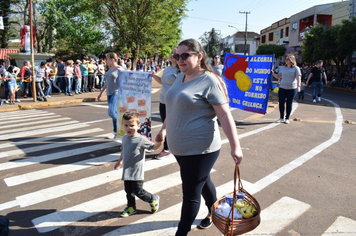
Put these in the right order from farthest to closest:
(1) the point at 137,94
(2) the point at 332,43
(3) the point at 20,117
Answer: (2) the point at 332,43 → (3) the point at 20,117 → (1) the point at 137,94

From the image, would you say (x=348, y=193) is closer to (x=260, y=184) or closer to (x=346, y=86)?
(x=260, y=184)

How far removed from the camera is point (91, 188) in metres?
4.40

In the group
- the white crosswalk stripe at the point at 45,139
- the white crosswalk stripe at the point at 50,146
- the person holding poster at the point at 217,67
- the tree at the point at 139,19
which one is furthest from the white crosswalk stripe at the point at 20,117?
the tree at the point at 139,19

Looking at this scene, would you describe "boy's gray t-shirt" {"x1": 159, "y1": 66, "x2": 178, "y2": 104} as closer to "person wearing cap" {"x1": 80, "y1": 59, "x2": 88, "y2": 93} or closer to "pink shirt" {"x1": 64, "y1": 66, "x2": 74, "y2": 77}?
"pink shirt" {"x1": 64, "y1": 66, "x2": 74, "y2": 77}

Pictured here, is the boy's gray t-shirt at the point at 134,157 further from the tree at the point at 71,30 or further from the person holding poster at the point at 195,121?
the tree at the point at 71,30

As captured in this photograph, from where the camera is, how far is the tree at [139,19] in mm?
19703

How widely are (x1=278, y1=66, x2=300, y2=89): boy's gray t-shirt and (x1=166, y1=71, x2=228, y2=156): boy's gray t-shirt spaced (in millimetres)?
6510

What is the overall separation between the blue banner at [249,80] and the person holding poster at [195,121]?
238 inches

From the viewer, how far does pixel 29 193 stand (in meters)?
4.26

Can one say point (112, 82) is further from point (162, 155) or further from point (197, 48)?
point (197, 48)

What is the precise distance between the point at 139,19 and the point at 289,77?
14.2 meters

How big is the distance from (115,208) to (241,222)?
1850 mm

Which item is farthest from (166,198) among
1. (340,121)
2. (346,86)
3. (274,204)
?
(346,86)

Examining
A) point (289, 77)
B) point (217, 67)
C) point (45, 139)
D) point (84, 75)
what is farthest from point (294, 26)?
point (45, 139)
